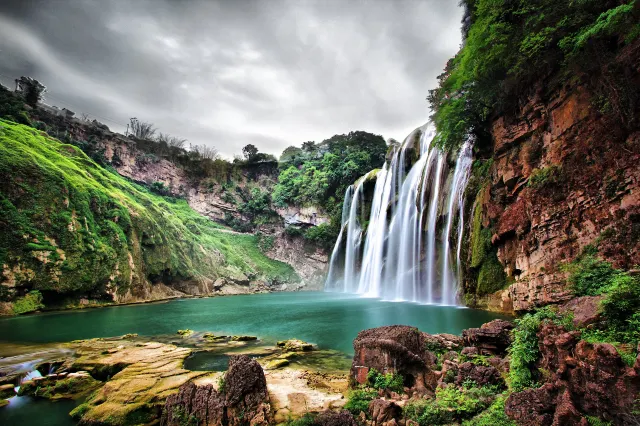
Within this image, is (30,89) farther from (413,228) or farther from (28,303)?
(413,228)

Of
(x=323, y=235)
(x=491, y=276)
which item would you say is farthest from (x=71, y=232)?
(x=323, y=235)

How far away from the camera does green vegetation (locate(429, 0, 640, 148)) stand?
796 cm

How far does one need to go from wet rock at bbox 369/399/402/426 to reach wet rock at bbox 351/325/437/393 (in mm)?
1005

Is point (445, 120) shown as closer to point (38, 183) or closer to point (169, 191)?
point (38, 183)

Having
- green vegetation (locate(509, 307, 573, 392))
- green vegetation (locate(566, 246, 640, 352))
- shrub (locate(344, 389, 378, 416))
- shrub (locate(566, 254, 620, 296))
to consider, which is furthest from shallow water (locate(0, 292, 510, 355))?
green vegetation (locate(566, 246, 640, 352))

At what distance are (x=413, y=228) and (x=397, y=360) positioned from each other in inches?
686

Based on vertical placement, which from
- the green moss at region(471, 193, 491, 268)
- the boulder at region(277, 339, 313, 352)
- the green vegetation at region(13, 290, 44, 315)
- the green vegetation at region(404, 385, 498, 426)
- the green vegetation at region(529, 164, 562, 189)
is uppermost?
the green vegetation at region(529, 164, 562, 189)

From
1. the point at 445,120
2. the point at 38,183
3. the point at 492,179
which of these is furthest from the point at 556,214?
the point at 38,183

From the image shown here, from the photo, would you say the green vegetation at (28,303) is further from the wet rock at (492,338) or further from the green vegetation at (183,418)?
the wet rock at (492,338)

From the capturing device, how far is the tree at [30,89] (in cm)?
3913

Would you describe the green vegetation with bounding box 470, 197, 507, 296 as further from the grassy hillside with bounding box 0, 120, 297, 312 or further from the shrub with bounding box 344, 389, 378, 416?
the grassy hillside with bounding box 0, 120, 297, 312

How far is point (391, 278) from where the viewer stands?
25.6 m

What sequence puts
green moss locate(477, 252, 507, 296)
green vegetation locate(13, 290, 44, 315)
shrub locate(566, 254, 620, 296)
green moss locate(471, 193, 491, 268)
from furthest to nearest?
green vegetation locate(13, 290, 44, 315)
green moss locate(471, 193, 491, 268)
green moss locate(477, 252, 507, 296)
shrub locate(566, 254, 620, 296)

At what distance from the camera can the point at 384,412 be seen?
4059 millimetres
